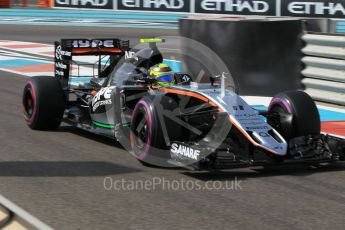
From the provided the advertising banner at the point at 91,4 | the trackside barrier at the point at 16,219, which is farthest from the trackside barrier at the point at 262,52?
the advertising banner at the point at 91,4

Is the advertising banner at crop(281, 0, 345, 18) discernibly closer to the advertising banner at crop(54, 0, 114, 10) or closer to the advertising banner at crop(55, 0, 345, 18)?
the advertising banner at crop(55, 0, 345, 18)

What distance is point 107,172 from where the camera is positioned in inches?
274

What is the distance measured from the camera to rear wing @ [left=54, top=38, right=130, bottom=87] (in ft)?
30.7

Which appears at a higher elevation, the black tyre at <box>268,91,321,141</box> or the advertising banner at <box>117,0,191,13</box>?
the advertising banner at <box>117,0,191,13</box>

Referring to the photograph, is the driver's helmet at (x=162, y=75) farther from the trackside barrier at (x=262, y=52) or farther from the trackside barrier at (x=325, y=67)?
the trackside barrier at (x=325, y=67)

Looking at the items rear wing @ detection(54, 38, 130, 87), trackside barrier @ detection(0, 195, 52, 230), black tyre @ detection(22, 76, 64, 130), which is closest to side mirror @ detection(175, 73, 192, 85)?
rear wing @ detection(54, 38, 130, 87)

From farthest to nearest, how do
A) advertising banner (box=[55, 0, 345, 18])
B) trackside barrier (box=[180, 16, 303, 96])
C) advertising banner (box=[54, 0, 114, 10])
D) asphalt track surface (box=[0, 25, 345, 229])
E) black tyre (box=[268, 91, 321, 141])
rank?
advertising banner (box=[54, 0, 114, 10]) < advertising banner (box=[55, 0, 345, 18]) < trackside barrier (box=[180, 16, 303, 96]) < black tyre (box=[268, 91, 321, 141]) < asphalt track surface (box=[0, 25, 345, 229])

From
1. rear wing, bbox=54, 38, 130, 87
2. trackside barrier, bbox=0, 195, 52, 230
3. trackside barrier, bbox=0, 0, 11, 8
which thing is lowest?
trackside barrier, bbox=0, 195, 52, 230

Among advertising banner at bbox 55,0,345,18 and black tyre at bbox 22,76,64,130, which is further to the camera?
advertising banner at bbox 55,0,345,18

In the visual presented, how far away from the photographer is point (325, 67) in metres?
11.2

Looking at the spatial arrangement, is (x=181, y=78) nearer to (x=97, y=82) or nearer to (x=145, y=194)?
(x=97, y=82)

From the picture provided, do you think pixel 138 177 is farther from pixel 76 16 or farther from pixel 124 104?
pixel 76 16

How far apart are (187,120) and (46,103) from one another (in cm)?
238

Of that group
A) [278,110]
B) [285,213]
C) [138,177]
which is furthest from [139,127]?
[285,213]
